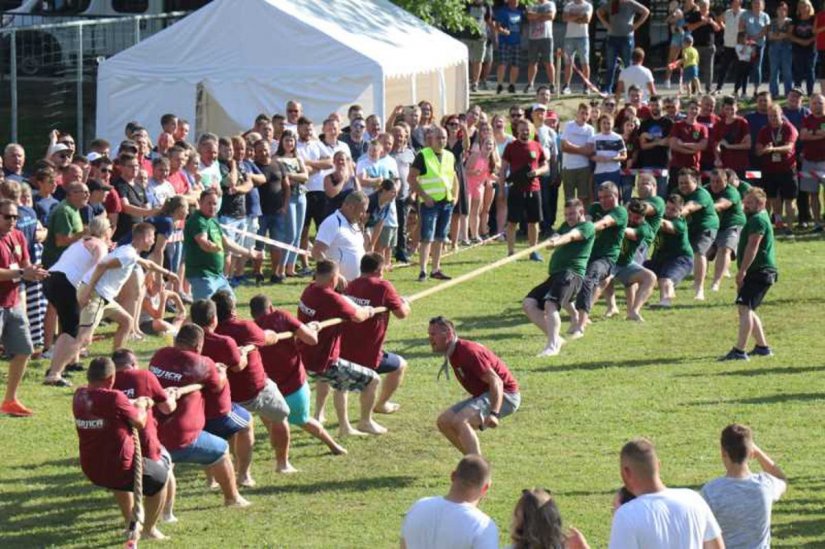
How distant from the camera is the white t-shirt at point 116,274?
569 inches

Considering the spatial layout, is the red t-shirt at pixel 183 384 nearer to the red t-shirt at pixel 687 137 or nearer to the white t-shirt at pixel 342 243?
the white t-shirt at pixel 342 243

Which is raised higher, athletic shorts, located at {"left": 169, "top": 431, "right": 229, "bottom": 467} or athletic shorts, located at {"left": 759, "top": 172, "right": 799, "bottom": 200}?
athletic shorts, located at {"left": 759, "top": 172, "right": 799, "bottom": 200}

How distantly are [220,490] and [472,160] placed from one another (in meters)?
10.5

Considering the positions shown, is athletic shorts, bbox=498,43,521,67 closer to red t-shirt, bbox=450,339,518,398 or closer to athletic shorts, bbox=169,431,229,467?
red t-shirt, bbox=450,339,518,398

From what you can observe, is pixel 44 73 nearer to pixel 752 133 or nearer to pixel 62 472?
pixel 752 133

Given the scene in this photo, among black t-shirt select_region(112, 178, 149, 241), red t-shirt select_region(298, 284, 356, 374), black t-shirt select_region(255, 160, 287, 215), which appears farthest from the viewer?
black t-shirt select_region(255, 160, 287, 215)

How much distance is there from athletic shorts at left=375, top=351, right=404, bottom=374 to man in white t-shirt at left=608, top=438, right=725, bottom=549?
6.03m

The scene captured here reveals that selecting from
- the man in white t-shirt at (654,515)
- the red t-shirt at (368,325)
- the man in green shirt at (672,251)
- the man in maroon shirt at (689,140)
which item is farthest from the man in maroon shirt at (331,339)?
the man in maroon shirt at (689,140)

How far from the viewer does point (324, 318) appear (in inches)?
503

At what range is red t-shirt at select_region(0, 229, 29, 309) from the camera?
1376 cm

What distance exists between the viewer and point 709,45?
3122 centimetres

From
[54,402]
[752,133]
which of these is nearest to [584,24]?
[752,133]

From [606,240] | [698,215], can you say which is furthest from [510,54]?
[606,240]

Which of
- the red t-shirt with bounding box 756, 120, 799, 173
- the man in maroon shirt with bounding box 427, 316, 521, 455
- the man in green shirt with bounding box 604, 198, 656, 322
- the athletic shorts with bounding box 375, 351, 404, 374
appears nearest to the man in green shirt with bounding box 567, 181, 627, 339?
the man in green shirt with bounding box 604, 198, 656, 322
